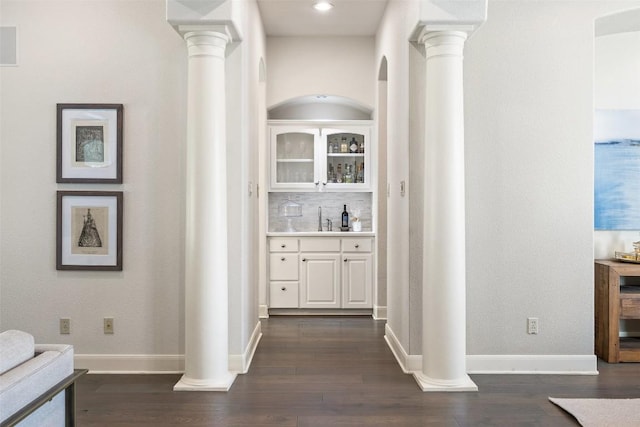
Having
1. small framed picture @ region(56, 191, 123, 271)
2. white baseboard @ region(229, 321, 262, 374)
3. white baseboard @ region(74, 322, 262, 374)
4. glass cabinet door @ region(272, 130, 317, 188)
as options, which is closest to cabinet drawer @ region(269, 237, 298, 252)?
glass cabinet door @ region(272, 130, 317, 188)

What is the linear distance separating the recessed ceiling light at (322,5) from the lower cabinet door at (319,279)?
2.44 meters

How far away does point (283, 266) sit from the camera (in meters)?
5.54

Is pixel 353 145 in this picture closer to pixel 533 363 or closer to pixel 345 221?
pixel 345 221

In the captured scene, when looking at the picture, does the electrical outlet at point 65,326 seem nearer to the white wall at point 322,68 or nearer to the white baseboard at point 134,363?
the white baseboard at point 134,363

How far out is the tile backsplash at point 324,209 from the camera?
20.1 feet

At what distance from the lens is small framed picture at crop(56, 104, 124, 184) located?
364 cm

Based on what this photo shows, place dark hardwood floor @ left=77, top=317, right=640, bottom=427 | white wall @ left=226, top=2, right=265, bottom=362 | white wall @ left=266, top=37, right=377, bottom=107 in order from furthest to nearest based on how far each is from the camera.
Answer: white wall @ left=266, top=37, right=377, bottom=107
white wall @ left=226, top=2, right=265, bottom=362
dark hardwood floor @ left=77, top=317, right=640, bottom=427

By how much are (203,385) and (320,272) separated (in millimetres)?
2424

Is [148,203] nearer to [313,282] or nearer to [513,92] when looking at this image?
[313,282]

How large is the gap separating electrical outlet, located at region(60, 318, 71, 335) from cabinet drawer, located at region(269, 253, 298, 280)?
2.24 metres

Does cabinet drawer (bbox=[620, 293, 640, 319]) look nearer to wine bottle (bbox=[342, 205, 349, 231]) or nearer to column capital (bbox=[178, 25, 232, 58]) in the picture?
wine bottle (bbox=[342, 205, 349, 231])

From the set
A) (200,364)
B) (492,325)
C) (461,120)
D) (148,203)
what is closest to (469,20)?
(461,120)

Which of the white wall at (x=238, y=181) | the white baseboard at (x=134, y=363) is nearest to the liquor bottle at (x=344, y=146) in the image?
the white wall at (x=238, y=181)

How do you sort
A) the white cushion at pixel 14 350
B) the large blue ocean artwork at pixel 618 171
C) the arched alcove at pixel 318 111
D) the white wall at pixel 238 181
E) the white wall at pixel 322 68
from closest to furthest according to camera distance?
the white cushion at pixel 14 350
the white wall at pixel 238 181
the large blue ocean artwork at pixel 618 171
the white wall at pixel 322 68
the arched alcove at pixel 318 111
